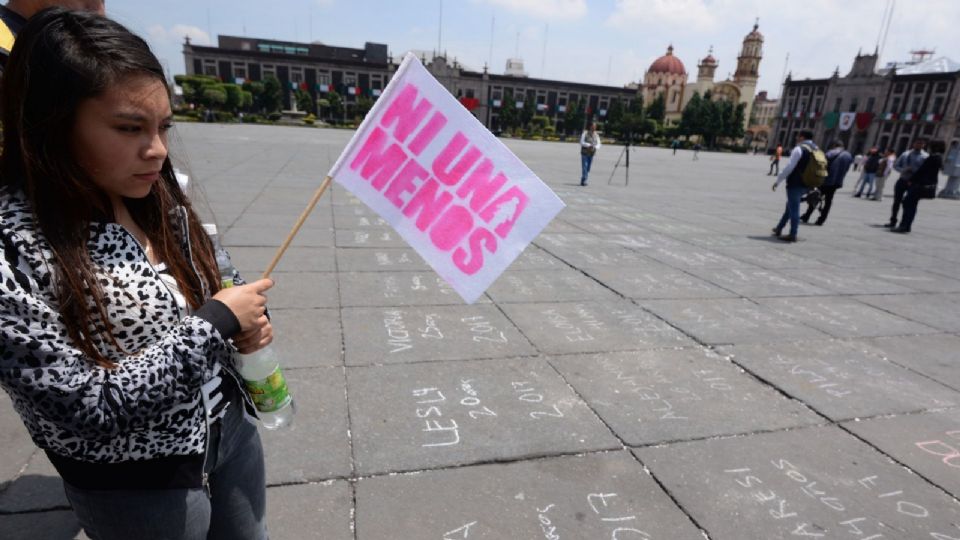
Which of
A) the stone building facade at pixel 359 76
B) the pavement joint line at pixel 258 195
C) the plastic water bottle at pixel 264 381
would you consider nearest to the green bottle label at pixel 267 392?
the plastic water bottle at pixel 264 381

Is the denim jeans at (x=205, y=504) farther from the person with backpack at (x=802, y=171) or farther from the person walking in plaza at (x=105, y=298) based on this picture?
the person with backpack at (x=802, y=171)

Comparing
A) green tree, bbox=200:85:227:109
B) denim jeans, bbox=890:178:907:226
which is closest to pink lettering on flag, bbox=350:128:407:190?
denim jeans, bbox=890:178:907:226

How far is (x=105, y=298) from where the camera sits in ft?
3.76

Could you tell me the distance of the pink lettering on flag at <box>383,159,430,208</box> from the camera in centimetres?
186

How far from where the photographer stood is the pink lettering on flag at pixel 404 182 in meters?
→ 1.86

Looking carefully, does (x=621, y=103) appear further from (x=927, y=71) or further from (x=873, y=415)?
(x=873, y=415)

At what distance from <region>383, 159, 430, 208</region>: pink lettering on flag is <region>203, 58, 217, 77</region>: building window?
9770 centimetres

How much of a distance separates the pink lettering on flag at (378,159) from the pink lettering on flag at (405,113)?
1.6 inches

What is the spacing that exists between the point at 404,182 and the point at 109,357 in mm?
1030

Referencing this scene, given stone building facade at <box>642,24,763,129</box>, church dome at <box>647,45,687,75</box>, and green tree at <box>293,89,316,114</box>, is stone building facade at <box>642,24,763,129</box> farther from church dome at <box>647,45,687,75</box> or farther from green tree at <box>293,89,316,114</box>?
green tree at <box>293,89,316,114</box>

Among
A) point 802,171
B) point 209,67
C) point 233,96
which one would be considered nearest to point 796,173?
point 802,171

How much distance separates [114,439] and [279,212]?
25.1 feet

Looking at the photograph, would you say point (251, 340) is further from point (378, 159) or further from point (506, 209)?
point (506, 209)

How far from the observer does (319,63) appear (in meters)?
87.7
